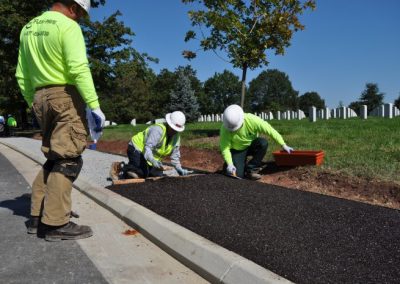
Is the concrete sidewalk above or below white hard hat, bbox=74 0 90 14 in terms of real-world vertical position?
below

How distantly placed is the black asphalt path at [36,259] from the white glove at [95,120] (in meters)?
1.05

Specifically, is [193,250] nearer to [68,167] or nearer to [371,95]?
[68,167]

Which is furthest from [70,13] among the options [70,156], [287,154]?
[287,154]

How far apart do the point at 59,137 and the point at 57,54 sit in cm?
78

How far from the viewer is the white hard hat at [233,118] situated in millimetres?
6945

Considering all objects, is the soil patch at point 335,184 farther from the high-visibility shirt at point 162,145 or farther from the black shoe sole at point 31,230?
the black shoe sole at point 31,230

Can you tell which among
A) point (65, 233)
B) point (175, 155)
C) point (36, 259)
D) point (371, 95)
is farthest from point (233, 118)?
point (371, 95)

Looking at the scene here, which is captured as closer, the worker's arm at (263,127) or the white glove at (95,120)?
the white glove at (95,120)

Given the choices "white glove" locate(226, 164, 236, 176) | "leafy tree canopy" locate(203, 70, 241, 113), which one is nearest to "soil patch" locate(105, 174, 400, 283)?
"white glove" locate(226, 164, 236, 176)

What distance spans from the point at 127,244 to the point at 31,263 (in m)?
0.85

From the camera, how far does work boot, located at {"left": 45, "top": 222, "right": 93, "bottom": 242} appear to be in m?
4.04

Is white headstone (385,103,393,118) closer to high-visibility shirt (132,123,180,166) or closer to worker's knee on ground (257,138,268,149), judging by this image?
worker's knee on ground (257,138,268,149)

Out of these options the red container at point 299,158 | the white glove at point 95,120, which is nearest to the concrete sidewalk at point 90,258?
the white glove at point 95,120

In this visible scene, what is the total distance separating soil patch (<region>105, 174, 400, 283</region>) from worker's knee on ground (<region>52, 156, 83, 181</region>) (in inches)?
43.4
